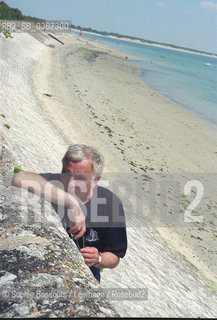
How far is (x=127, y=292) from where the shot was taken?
6.73 metres

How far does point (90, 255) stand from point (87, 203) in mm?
639

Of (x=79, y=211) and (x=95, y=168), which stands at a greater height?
(x=95, y=168)

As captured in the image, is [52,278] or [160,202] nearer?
[52,278]

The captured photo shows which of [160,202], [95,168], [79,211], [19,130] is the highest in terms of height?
[95,168]

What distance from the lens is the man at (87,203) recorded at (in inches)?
131

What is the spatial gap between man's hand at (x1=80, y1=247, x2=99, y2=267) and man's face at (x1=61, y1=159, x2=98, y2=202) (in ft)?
2.03

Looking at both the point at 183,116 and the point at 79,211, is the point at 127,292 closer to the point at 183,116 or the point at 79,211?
the point at 79,211

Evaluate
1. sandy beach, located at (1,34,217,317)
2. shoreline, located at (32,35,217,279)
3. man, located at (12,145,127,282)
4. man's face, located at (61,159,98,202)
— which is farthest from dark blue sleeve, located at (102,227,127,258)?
shoreline, located at (32,35,217,279)

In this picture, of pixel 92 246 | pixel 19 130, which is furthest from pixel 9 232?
pixel 19 130

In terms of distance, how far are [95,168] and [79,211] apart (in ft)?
1.88

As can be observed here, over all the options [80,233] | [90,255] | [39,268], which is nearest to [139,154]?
[90,255]

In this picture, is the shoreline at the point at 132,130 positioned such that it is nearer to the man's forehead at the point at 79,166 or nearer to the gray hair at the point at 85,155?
the gray hair at the point at 85,155

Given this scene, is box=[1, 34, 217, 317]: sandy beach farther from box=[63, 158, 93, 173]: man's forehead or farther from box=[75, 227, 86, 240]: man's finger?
box=[63, 158, 93, 173]: man's forehead

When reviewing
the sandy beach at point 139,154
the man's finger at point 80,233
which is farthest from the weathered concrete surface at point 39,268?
the sandy beach at point 139,154
